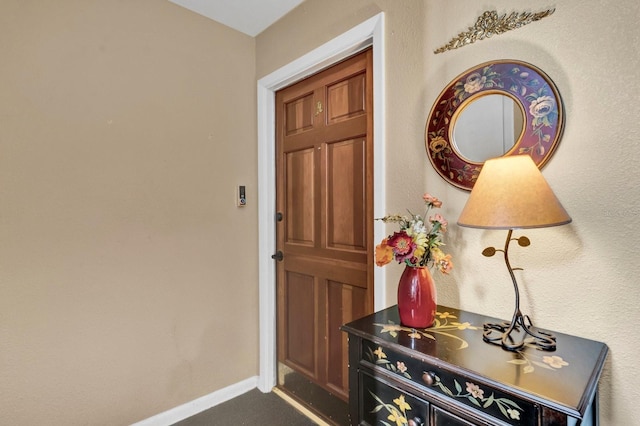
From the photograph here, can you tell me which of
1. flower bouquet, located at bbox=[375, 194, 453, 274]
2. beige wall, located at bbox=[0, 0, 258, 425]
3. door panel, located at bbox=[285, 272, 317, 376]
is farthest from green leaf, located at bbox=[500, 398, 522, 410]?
beige wall, located at bbox=[0, 0, 258, 425]

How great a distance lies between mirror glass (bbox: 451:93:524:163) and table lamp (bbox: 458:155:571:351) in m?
0.24

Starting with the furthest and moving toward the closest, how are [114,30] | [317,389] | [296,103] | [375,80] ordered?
[296,103]
[317,389]
[114,30]
[375,80]

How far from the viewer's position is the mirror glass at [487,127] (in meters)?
1.08

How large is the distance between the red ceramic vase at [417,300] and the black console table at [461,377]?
0.10 ft

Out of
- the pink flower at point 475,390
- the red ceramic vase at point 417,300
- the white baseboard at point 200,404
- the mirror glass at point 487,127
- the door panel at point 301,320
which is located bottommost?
the white baseboard at point 200,404

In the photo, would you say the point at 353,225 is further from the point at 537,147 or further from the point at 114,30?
the point at 114,30

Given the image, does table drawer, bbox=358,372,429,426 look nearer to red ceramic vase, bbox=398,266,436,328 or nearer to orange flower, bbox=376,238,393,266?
red ceramic vase, bbox=398,266,436,328

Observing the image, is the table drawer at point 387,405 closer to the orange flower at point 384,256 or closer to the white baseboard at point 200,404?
the orange flower at point 384,256

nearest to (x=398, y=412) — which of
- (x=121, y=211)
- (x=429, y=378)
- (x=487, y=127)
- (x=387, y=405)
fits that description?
(x=387, y=405)

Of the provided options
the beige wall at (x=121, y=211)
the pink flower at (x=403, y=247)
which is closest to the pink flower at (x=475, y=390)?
the pink flower at (x=403, y=247)

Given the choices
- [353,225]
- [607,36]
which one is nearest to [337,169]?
[353,225]

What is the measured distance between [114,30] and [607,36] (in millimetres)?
2128

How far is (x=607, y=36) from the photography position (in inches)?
36.4

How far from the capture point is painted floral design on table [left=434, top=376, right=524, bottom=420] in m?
0.73
